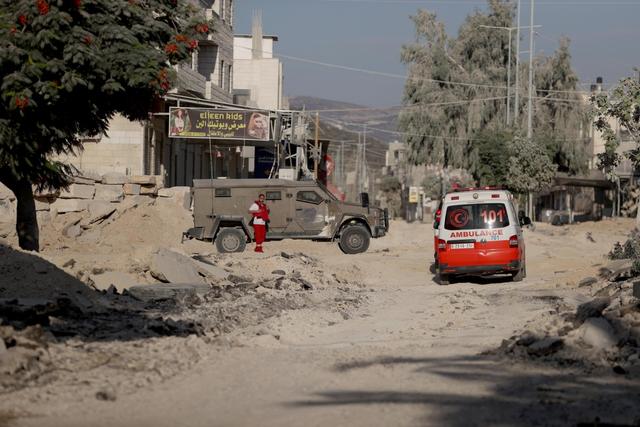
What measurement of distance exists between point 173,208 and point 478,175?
3001cm

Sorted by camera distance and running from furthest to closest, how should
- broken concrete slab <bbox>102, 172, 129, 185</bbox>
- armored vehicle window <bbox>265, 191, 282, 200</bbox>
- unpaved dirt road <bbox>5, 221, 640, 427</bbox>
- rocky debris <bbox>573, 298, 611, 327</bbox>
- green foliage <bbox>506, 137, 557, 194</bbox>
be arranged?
green foliage <bbox>506, 137, 557, 194</bbox>, broken concrete slab <bbox>102, 172, 129, 185</bbox>, armored vehicle window <bbox>265, 191, 282, 200</bbox>, rocky debris <bbox>573, 298, 611, 327</bbox>, unpaved dirt road <bbox>5, 221, 640, 427</bbox>

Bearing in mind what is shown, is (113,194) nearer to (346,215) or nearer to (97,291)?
(346,215)

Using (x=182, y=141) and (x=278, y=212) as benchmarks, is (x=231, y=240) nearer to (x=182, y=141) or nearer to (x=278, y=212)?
(x=278, y=212)

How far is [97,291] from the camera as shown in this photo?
17.1 m

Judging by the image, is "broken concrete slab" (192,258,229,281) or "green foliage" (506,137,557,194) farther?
"green foliage" (506,137,557,194)

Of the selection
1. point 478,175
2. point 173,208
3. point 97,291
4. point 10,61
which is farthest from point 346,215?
point 478,175

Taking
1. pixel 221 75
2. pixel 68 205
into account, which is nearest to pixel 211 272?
pixel 68 205

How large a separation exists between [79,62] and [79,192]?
67.2ft

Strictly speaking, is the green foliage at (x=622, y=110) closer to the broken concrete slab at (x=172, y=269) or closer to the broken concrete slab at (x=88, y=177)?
the broken concrete slab at (x=172, y=269)

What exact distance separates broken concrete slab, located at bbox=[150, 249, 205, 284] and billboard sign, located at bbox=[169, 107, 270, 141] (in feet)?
56.6

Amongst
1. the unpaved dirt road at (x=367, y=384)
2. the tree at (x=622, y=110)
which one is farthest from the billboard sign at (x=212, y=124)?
the unpaved dirt road at (x=367, y=384)

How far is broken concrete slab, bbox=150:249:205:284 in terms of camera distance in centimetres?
1969

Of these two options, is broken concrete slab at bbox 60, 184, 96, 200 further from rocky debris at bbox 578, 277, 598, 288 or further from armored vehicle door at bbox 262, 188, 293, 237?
→ rocky debris at bbox 578, 277, 598, 288

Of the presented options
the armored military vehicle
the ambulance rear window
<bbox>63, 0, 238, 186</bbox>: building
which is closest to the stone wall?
<bbox>63, 0, 238, 186</bbox>: building
